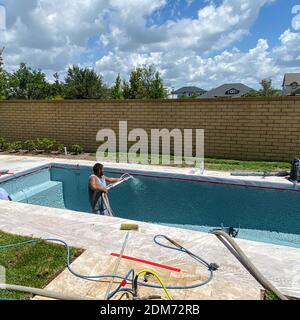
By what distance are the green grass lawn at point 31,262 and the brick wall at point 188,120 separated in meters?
7.12

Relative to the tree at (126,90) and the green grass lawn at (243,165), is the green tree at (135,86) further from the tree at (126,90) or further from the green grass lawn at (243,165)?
the green grass lawn at (243,165)

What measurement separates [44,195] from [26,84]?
29793 mm

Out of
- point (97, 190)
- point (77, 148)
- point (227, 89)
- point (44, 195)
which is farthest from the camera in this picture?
point (227, 89)

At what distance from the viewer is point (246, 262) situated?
124 inches

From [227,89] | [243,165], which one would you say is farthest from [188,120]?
[227,89]

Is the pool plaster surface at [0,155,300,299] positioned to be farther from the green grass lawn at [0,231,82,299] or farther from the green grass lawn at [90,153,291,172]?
the green grass lawn at [90,153,291,172]

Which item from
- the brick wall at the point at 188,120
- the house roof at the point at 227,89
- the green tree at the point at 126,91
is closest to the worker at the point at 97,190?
the brick wall at the point at 188,120

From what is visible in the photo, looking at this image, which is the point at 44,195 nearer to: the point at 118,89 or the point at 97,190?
the point at 97,190

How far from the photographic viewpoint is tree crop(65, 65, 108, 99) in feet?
93.6

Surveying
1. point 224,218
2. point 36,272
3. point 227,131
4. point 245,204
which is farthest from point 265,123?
point 36,272

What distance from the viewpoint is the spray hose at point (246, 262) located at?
270cm

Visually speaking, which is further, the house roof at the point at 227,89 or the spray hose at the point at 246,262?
the house roof at the point at 227,89

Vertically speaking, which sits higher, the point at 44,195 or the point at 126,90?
the point at 126,90
